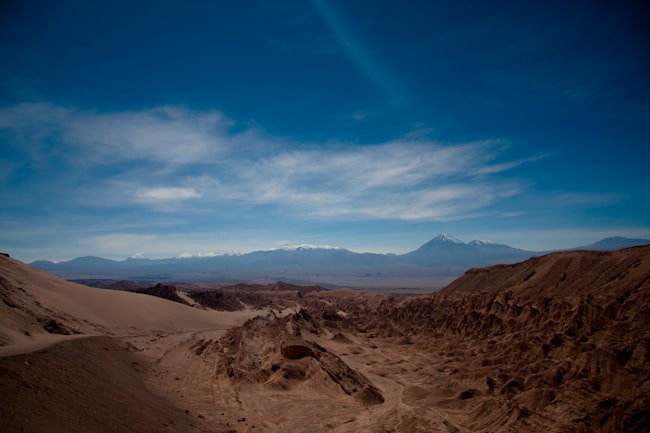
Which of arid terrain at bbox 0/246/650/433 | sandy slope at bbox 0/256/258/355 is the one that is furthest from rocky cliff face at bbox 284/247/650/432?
sandy slope at bbox 0/256/258/355

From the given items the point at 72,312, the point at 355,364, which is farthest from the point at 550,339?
the point at 72,312

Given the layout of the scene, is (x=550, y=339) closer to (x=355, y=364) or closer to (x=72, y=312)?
(x=355, y=364)

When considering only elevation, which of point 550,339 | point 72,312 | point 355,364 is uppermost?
point 72,312

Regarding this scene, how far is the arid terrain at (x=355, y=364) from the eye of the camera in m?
15.5

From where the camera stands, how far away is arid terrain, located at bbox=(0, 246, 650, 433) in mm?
15461

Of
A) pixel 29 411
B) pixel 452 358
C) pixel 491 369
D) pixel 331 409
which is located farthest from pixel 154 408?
pixel 452 358

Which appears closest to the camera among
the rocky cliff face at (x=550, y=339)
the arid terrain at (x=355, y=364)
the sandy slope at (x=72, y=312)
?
the arid terrain at (x=355, y=364)

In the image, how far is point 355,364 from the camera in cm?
3922

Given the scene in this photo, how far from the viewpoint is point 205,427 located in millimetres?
18578

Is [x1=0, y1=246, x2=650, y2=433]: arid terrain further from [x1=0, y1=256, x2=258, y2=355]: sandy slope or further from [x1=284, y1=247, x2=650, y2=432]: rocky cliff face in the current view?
[x1=0, y1=256, x2=258, y2=355]: sandy slope

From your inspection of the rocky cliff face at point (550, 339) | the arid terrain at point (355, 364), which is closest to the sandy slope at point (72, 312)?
the arid terrain at point (355, 364)

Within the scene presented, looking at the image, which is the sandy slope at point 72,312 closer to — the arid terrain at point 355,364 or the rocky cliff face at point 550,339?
the arid terrain at point 355,364

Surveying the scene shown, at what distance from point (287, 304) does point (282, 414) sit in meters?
86.7

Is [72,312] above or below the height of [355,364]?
above
